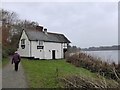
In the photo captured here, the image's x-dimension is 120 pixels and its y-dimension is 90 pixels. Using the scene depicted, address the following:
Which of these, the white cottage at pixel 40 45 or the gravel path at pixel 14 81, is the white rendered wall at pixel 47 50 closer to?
the white cottage at pixel 40 45

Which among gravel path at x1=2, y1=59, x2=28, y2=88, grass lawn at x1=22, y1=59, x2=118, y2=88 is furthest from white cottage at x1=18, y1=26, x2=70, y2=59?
gravel path at x1=2, y1=59, x2=28, y2=88

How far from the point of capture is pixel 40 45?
50.0m

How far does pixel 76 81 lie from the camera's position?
1168 centimetres

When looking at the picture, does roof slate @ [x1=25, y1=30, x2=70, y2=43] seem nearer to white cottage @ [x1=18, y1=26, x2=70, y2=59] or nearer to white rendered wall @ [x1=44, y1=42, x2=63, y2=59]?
white cottage @ [x1=18, y1=26, x2=70, y2=59]

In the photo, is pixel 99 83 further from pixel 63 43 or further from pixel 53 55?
pixel 63 43

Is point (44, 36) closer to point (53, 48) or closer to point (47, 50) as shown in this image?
point (53, 48)

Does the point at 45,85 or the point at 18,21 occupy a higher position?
the point at 18,21

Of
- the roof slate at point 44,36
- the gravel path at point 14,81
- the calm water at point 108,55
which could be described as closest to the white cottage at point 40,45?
the roof slate at point 44,36

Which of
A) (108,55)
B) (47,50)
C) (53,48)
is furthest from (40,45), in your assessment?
(108,55)

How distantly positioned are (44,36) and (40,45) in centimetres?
334

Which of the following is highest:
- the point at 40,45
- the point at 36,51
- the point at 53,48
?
the point at 40,45

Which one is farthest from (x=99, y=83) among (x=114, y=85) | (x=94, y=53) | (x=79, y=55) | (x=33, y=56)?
(x=33, y=56)

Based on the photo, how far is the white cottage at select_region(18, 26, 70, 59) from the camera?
48.6 metres

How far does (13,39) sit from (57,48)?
491 inches
